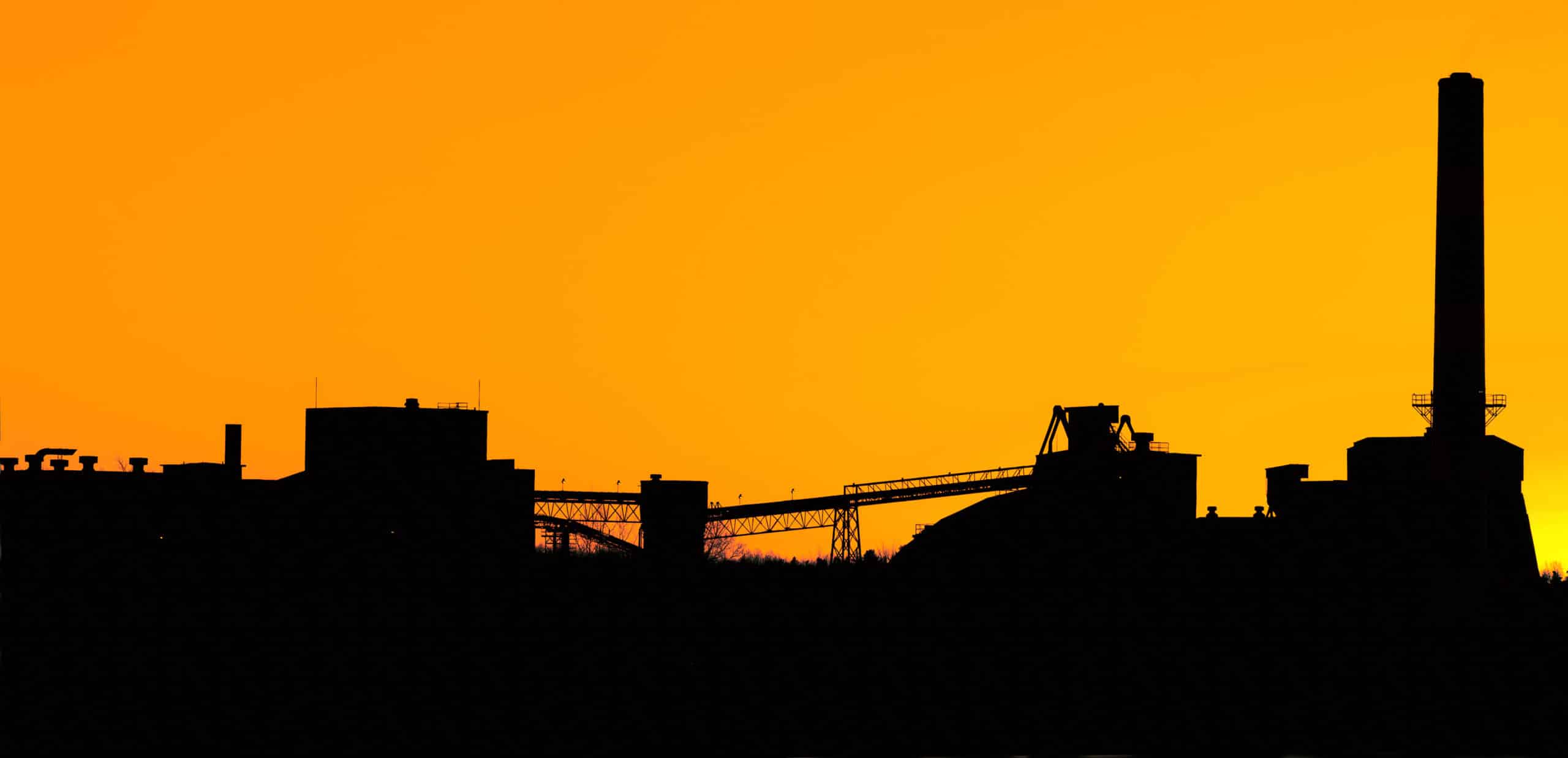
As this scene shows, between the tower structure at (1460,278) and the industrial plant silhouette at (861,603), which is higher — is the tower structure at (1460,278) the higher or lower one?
the higher one

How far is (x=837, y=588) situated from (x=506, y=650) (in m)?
15.4

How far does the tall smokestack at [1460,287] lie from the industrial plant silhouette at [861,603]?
0.09m

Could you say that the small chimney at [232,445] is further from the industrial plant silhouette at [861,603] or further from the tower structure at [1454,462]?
the tower structure at [1454,462]

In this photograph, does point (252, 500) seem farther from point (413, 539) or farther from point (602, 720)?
point (602, 720)

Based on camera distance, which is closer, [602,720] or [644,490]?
[602,720]

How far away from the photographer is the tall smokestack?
7500cm

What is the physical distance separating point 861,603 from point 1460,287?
2225 centimetres

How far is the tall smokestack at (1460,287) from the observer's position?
75.0 metres

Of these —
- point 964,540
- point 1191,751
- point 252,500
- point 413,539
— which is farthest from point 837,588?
point 1191,751

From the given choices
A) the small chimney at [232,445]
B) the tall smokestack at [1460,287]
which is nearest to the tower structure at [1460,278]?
the tall smokestack at [1460,287]

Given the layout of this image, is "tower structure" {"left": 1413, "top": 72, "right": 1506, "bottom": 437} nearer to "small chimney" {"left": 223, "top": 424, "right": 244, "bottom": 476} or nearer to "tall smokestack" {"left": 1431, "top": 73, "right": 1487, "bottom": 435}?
"tall smokestack" {"left": 1431, "top": 73, "right": 1487, "bottom": 435}

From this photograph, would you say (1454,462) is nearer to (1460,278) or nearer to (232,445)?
(1460,278)

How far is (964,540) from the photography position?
75.8 meters

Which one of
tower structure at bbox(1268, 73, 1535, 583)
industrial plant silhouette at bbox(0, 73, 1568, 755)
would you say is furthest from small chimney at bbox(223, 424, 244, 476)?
tower structure at bbox(1268, 73, 1535, 583)
